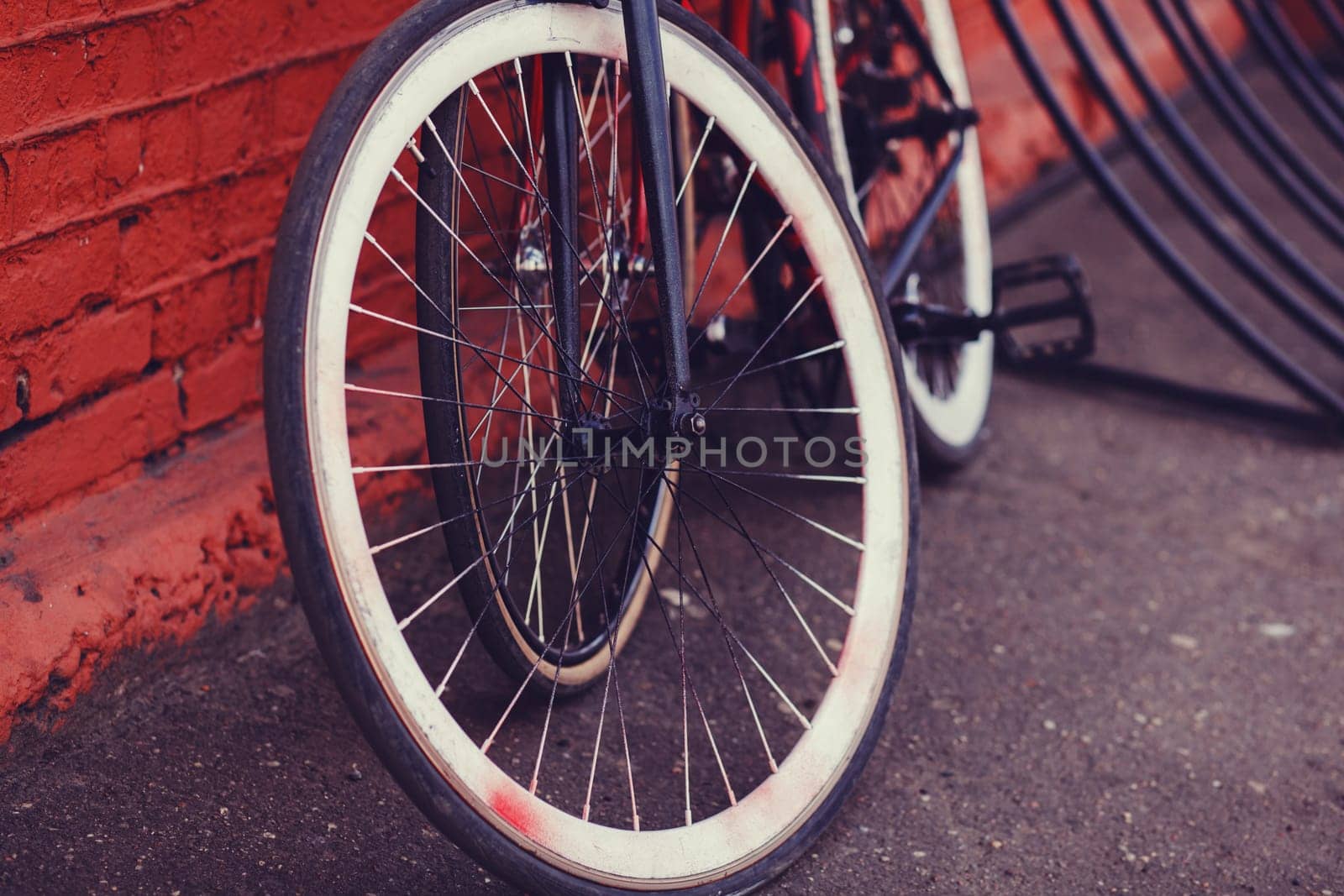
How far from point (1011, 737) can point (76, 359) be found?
1378 millimetres

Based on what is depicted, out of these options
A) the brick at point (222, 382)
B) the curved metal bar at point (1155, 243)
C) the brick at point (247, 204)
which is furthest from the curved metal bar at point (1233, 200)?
the brick at point (222, 382)

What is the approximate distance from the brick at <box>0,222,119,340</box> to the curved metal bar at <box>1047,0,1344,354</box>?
1.95 metres

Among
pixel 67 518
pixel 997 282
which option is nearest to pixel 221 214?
pixel 67 518

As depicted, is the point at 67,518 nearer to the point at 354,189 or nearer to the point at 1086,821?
the point at 354,189

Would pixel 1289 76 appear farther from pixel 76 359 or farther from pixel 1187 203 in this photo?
pixel 76 359

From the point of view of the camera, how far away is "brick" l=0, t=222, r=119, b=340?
164 centimetres

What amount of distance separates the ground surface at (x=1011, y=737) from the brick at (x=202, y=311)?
390 mm

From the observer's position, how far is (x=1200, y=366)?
3168 mm

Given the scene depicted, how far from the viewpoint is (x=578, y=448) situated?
4.83ft

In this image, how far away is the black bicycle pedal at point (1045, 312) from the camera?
2355 mm

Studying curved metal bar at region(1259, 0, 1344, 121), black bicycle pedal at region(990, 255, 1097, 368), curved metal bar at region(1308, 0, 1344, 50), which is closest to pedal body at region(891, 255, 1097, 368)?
black bicycle pedal at region(990, 255, 1097, 368)

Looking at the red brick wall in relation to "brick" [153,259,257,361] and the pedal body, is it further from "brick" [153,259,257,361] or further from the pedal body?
the pedal body

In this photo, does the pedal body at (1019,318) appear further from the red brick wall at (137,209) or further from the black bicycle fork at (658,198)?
the red brick wall at (137,209)

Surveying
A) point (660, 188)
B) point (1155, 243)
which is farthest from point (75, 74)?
point (1155, 243)
